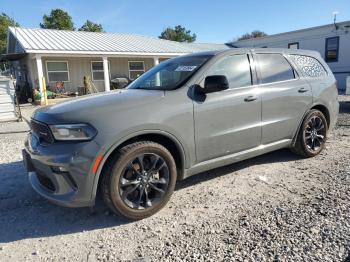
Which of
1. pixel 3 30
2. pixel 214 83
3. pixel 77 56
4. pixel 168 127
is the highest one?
pixel 3 30

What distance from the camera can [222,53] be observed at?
4.14m

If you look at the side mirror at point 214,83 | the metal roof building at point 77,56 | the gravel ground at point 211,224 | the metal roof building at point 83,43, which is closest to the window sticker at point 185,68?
the side mirror at point 214,83

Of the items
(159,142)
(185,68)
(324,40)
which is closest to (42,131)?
(159,142)

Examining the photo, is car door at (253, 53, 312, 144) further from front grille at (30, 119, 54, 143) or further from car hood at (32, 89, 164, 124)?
front grille at (30, 119, 54, 143)

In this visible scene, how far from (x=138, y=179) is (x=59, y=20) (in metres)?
51.7

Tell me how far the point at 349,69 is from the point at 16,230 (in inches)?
842

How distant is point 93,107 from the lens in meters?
3.28

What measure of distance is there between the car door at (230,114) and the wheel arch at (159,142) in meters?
0.24

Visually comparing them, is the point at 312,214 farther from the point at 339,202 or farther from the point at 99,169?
the point at 99,169

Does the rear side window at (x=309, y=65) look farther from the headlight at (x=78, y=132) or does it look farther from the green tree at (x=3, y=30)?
the green tree at (x=3, y=30)

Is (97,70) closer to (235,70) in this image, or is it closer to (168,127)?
(235,70)

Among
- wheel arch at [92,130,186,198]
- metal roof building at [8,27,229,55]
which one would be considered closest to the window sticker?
wheel arch at [92,130,186,198]

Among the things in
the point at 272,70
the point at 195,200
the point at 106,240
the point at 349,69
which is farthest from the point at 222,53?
the point at 349,69

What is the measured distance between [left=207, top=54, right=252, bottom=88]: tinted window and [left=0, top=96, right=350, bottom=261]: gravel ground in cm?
135
